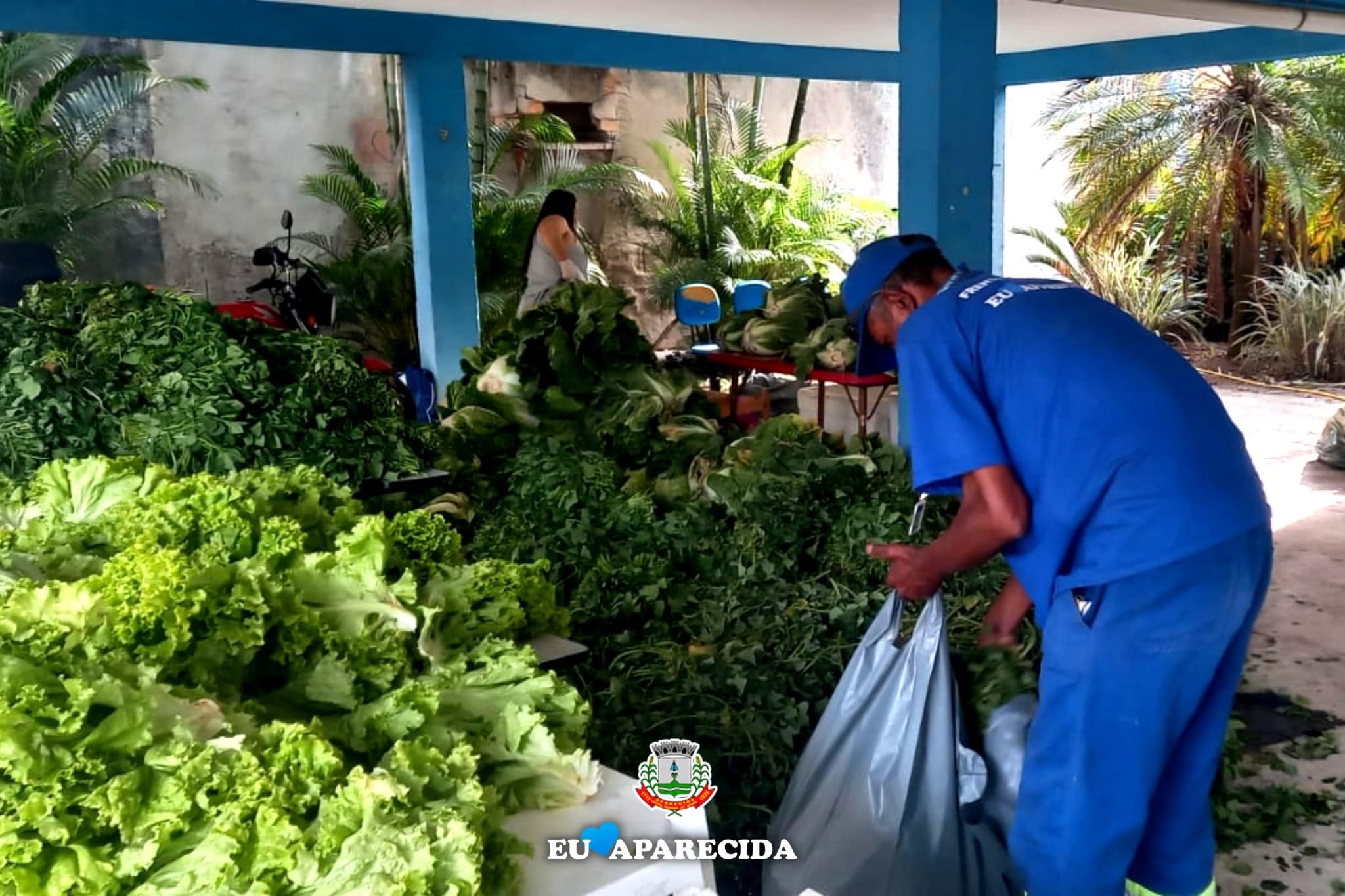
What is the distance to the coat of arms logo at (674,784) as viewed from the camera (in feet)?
5.78

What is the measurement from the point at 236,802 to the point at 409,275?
999 centimetres

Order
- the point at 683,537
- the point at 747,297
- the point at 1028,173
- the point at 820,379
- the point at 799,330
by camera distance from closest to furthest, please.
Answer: the point at 683,537 → the point at 820,379 → the point at 799,330 → the point at 747,297 → the point at 1028,173

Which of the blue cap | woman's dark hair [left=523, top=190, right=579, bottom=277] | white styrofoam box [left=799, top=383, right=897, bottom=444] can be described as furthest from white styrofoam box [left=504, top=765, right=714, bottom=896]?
woman's dark hair [left=523, top=190, right=579, bottom=277]

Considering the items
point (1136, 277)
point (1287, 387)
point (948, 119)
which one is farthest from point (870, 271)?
point (1136, 277)

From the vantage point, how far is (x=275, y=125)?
1148cm

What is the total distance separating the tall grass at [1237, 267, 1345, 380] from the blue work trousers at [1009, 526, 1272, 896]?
11136 mm

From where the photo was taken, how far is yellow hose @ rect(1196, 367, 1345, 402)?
36.0 ft

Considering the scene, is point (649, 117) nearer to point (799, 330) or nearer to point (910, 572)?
point (799, 330)

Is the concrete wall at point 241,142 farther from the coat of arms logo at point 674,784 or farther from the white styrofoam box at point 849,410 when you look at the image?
the coat of arms logo at point 674,784

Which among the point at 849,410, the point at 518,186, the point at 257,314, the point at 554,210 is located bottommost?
the point at 849,410

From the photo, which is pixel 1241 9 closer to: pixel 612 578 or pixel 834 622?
pixel 834 622

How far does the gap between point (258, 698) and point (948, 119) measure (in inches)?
170

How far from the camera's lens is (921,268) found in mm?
2609

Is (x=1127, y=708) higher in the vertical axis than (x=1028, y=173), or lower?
lower
